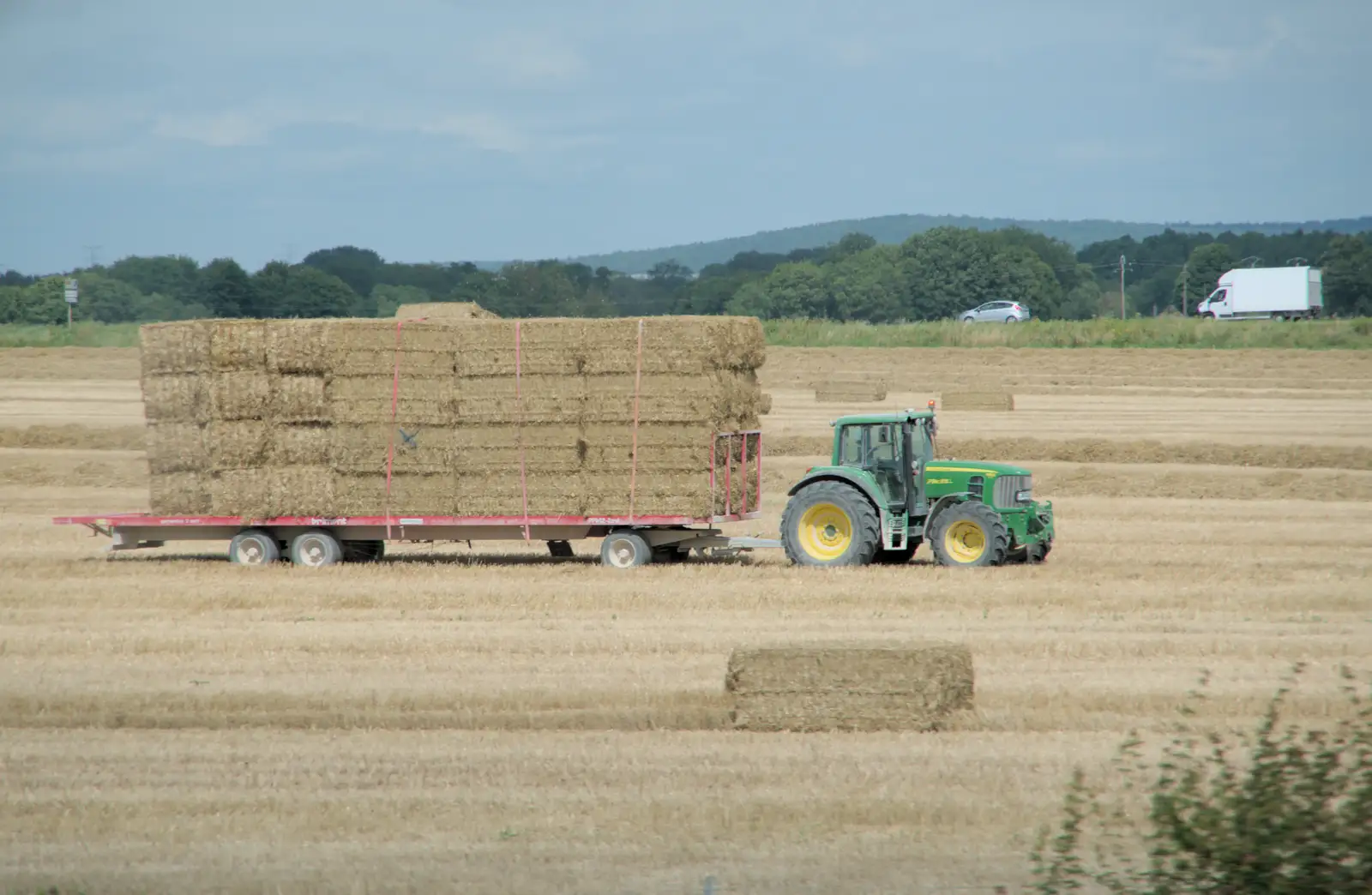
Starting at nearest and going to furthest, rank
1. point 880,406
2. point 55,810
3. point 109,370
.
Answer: point 55,810 → point 880,406 → point 109,370

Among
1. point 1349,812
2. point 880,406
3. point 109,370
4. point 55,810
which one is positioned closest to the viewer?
point 1349,812

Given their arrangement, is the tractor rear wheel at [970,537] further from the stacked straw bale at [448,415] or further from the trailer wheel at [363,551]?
the trailer wheel at [363,551]

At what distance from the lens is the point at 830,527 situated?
61.8ft

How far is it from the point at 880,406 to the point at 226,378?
795 inches

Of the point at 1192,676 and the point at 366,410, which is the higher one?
the point at 366,410

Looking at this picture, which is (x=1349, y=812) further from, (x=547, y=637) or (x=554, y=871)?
(x=547, y=637)

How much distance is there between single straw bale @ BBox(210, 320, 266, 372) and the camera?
19094 mm

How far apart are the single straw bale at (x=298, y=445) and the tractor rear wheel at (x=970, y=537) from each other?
266 inches

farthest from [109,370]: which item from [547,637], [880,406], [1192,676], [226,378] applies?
[1192,676]

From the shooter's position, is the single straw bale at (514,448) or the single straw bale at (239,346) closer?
the single straw bale at (514,448)

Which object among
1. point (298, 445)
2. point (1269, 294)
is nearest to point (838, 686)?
point (298, 445)

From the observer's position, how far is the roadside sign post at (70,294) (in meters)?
50.6

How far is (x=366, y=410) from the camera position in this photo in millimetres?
18953

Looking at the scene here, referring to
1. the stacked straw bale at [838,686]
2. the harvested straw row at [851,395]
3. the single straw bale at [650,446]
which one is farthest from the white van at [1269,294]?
→ the stacked straw bale at [838,686]
